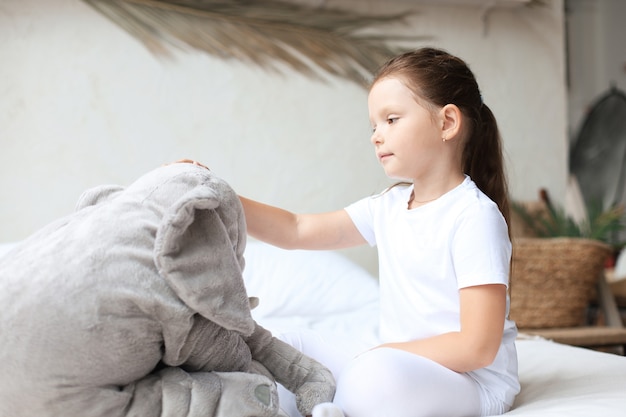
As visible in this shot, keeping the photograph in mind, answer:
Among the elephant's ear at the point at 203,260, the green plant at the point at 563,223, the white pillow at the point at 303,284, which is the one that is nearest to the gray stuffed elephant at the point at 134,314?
the elephant's ear at the point at 203,260

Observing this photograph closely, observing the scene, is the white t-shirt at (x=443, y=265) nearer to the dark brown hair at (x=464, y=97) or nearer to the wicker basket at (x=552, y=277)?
the dark brown hair at (x=464, y=97)

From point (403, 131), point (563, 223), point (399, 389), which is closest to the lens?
point (399, 389)

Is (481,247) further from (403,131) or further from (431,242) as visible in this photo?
(403,131)

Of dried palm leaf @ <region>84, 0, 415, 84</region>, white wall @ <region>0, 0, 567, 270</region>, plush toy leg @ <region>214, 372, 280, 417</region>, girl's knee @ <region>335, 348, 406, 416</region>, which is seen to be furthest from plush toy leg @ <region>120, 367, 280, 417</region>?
dried palm leaf @ <region>84, 0, 415, 84</region>

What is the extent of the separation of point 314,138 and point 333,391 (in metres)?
1.51

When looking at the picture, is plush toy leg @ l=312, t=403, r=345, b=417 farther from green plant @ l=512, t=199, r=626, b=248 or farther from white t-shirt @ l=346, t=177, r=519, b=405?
green plant @ l=512, t=199, r=626, b=248

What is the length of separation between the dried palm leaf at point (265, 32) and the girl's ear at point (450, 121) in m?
1.28

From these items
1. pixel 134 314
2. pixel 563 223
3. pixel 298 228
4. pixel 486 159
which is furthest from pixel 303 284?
pixel 134 314

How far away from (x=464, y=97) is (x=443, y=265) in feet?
0.96

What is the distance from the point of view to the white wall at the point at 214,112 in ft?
6.97

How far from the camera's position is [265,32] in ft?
7.56

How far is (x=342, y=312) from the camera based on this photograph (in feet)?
6.21

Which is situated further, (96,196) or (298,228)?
(298,228)

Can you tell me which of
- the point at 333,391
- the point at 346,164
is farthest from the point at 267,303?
the point at 333,391
